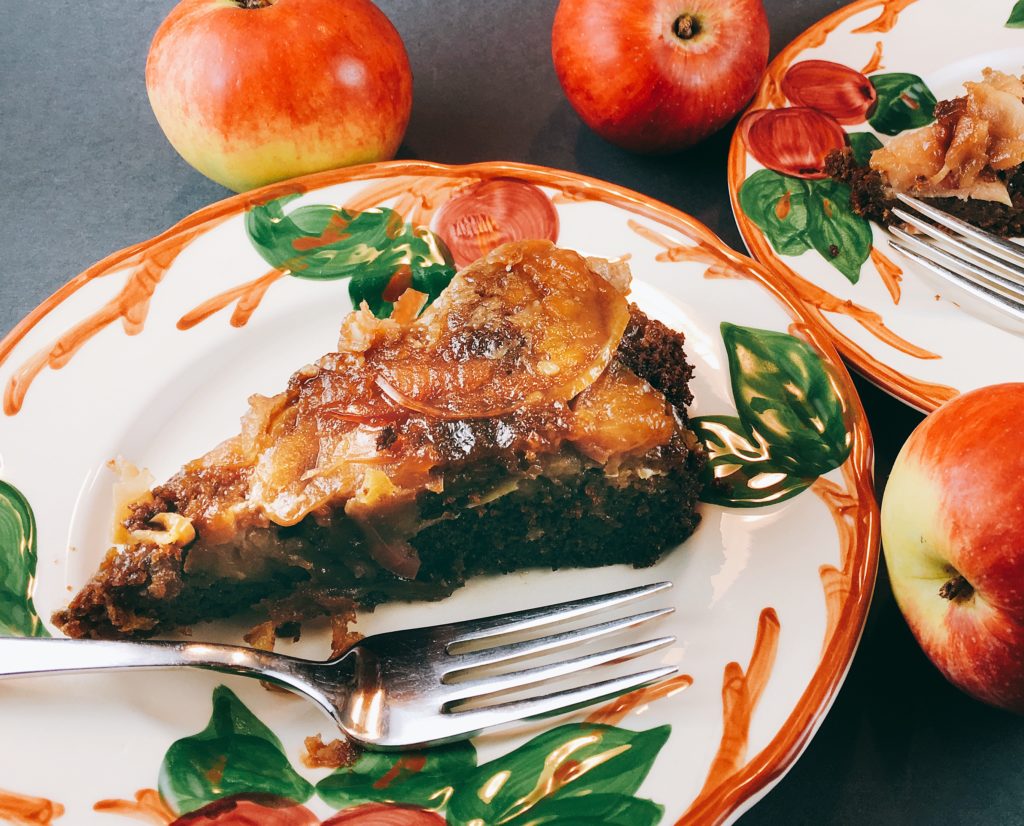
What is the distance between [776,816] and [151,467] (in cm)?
142

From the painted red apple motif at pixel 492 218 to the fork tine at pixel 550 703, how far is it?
3.36 ft

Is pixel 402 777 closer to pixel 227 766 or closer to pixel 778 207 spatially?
pixel 227 766

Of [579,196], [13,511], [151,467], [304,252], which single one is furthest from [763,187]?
[13,511]

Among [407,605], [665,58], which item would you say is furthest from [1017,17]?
[407,605]

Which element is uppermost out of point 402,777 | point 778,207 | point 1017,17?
point 1017,17

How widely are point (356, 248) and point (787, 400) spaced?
3.41 feet

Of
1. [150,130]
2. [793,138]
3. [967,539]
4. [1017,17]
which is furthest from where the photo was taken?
[150,130]

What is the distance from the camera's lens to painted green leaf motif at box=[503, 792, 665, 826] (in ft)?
4.67

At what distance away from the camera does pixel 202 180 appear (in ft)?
8.47

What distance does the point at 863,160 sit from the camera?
7.47 feet

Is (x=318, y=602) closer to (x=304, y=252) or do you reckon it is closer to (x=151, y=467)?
(x=151, y=467)

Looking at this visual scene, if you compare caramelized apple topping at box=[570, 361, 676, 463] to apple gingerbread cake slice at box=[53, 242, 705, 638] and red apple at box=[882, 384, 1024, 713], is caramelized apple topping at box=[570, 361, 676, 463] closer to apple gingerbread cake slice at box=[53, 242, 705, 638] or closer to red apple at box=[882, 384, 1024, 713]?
apple gingerbread cake slice at box=[53, 242, 705, 638]

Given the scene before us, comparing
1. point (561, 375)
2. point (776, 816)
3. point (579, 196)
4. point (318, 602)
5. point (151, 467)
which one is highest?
point (579, 196)

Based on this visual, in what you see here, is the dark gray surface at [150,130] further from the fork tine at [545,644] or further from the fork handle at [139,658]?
the fork handle at [139,658]
